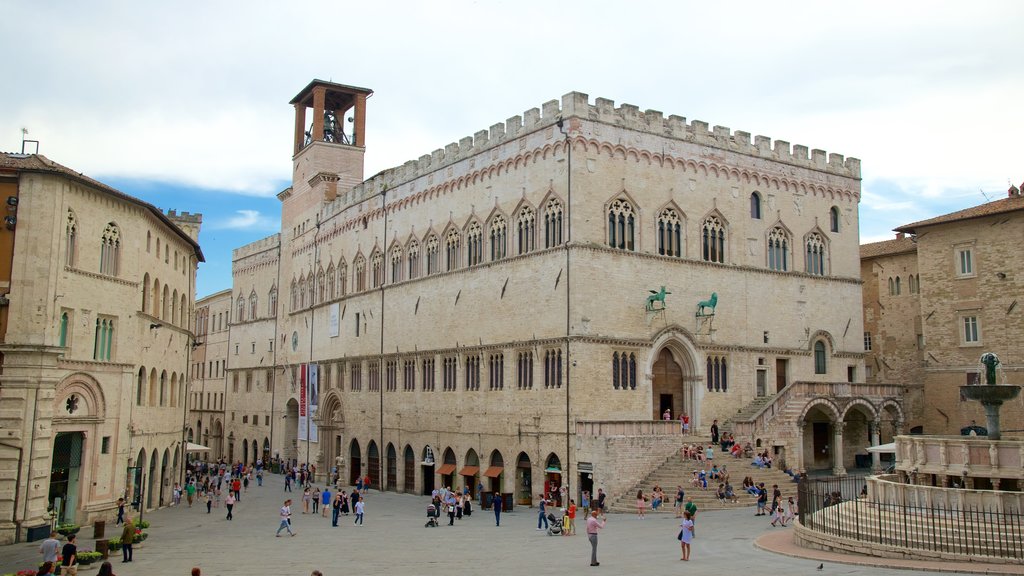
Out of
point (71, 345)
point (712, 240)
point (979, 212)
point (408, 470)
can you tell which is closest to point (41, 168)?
point (71, 345)

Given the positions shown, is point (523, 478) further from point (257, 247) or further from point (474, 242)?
point (257, 247)

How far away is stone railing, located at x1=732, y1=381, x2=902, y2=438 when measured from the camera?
40.6 metres

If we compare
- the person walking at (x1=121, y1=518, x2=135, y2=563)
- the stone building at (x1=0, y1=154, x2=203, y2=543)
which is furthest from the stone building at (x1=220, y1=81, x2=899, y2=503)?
the person walking at (x1=121, y1=518, x2=135, y2=563)

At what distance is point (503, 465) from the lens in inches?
1677

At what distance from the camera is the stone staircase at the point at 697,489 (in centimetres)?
3541

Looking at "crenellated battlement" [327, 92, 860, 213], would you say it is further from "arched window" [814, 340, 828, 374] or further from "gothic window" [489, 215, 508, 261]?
"arched window" [814, 340, 828, 374]

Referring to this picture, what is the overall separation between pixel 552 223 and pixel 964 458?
70.5 ft

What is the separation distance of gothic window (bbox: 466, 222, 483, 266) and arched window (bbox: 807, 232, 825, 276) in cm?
1669

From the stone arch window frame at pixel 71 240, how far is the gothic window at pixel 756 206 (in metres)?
29.9

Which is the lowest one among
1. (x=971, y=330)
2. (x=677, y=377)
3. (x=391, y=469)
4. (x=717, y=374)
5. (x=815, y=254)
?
(x=391, y=469)

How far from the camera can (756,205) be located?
4631 cm

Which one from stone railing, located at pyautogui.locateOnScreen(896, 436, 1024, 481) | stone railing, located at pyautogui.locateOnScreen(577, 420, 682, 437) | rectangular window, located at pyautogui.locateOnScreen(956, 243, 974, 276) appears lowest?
stone railing, located at pyautogui.locateOnScreen(896, 436, 1024, 481)

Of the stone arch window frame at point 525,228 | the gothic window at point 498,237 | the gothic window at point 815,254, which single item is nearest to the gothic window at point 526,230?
the stone arch window frame at point 525,228

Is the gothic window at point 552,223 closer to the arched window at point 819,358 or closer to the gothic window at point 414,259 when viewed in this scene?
the gothic window at point 414,259
